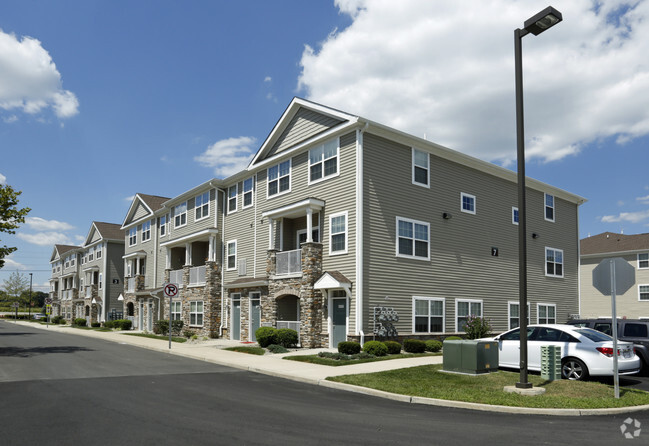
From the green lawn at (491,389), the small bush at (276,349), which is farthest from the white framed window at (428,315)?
the green lawn at (491,389)

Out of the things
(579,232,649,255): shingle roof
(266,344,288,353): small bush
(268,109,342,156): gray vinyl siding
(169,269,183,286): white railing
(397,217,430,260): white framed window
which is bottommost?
(266,344,288,353): small bush

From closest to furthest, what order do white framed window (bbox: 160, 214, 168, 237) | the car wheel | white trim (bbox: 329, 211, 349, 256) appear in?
1. the car wheel
2. white trim (bbox: 329, 211, 349, 256)
3. white framed window (bbox: 160, 214, 168, 237)

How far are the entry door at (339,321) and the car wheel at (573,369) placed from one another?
9127 mm

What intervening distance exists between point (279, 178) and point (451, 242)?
8921 mm

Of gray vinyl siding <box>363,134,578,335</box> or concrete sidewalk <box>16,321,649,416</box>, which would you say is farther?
gray vinyl siding <box>363,134,578,335</box>

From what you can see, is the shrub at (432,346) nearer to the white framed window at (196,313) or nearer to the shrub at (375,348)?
the shrub at (375,348)

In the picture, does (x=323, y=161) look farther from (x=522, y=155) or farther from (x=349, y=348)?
(x=522, y=155)

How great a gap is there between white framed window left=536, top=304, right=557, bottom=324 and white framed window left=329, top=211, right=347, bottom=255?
44.8 feet

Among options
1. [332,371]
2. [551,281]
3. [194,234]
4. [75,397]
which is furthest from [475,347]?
[194,234]

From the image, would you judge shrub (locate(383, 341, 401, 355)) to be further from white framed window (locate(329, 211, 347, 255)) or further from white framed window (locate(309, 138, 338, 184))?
white framed window (locate(309, 138, 338, 184))

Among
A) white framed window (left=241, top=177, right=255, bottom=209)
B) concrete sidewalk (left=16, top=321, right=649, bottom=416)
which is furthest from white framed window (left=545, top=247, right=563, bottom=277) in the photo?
white framed window (left=241, top=177, right=255, bottom=209)

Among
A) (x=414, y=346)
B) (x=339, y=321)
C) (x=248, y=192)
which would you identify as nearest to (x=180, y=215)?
(x=248, y=192)

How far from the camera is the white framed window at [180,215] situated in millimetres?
36666

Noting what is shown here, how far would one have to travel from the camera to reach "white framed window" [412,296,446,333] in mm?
22609
